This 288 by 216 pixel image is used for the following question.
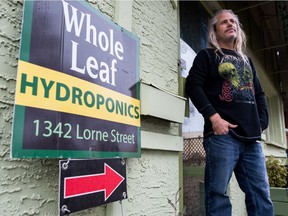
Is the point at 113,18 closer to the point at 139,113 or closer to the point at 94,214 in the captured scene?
the point at 139,113

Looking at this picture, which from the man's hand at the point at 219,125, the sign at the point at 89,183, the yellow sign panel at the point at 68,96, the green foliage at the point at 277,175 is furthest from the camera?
the green foliage at the point at 277,175

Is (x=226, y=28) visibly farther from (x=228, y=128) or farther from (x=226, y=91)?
(x=228, y=128)

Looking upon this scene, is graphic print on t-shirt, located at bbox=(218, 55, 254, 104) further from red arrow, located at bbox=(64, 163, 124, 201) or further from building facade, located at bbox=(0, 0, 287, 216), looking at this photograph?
red arrow, located at bbox=(64, 163, 124, 201)

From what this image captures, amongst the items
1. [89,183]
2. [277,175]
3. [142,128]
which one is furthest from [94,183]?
[277,175]

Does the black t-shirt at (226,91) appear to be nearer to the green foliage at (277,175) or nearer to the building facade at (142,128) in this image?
the building facade at (142,128)

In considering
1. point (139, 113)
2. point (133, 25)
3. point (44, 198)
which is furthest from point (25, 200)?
point (133, 25)

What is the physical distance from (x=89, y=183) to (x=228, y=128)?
0.93 metres

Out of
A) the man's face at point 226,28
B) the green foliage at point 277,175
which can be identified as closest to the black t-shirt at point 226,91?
the man's face at point 226,28

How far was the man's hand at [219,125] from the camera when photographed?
1685mm

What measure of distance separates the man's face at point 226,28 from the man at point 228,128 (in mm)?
11

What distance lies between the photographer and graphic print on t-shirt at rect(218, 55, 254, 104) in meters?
1.81

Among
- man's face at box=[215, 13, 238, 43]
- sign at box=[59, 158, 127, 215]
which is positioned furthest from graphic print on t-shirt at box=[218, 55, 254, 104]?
sign at box=[59, 158, 127, 215]

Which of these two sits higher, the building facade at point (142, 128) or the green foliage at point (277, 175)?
the building facade at point (142, 128)

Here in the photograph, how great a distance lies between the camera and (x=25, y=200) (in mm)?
1057
